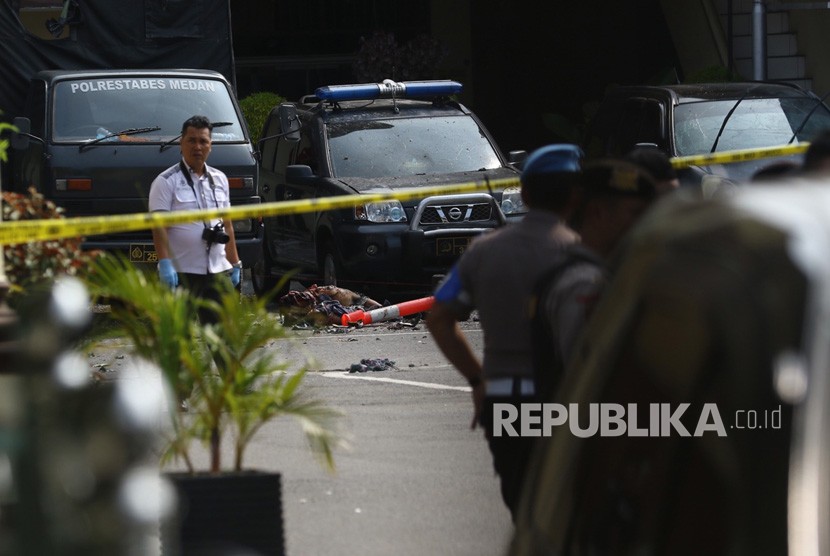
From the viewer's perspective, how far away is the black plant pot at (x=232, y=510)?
5.14m

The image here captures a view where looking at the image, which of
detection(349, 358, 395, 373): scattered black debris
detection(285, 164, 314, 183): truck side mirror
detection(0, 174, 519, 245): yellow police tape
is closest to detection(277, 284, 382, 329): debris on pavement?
detection(285, 164, 314, 183): truck side mirror

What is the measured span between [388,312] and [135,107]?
123 inches

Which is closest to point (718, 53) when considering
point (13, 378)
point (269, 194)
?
point (269, 194)

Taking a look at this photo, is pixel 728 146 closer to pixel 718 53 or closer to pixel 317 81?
pixel 718 53

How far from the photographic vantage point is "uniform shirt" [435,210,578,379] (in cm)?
523

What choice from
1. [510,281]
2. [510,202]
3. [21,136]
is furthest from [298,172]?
[510,281]

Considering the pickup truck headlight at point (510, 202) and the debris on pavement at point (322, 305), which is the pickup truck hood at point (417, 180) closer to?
the pickup truck headlight at point (510, 202)

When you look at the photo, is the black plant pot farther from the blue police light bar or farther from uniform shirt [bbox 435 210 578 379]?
the blue police light bar

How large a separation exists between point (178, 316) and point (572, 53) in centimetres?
2220

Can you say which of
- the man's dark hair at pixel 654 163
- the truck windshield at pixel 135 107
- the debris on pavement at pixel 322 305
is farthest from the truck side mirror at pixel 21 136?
the man's dark hair at pixel 654 163

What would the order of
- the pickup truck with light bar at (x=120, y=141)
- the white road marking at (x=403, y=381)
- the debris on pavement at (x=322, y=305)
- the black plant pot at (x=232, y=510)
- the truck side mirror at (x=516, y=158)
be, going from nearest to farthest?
the black plant pot at (x=232, y=510)
the white road marking at (x=403, y=381)
the debris on pavement at (x=322, y=305)
the pickup truck with light bar at (x=120, y=141)
the truck side mirror at (x=516, y=158)

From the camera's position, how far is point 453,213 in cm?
1434

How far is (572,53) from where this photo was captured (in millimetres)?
26938

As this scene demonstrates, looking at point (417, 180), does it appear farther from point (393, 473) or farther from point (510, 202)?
point (393, 473)
